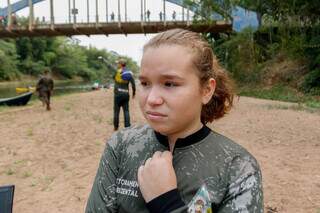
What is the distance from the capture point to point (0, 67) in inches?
2308

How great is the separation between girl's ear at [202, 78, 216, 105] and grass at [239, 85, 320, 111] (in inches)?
594

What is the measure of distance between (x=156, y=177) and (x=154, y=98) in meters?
0.24

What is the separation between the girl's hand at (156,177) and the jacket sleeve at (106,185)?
15 cm

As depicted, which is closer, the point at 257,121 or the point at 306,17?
the point at 257,121

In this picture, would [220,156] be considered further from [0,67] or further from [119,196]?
[0,67]

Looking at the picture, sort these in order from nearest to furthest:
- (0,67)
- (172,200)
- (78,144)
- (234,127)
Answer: (172,200) < (78,144) < (234,127) < (0,67)

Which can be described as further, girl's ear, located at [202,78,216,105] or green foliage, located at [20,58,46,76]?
green foliage, located at [20,58,46,76]

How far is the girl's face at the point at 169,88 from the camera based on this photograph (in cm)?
121

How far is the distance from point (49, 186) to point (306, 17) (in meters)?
12.2

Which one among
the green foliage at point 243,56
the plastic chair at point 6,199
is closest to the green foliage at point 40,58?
the green foliage at point 243,56

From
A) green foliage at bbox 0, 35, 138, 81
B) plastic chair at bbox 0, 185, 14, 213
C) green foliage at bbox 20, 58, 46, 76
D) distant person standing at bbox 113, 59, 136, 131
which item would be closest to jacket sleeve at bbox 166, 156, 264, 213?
plastic chair at bbox 0, 185, 14, 213

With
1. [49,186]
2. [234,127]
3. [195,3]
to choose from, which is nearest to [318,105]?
[234,127]

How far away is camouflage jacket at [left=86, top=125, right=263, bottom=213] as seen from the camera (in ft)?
3.91

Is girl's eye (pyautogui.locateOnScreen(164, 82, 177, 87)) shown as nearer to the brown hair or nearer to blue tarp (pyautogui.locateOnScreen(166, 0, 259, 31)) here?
the brown hair
